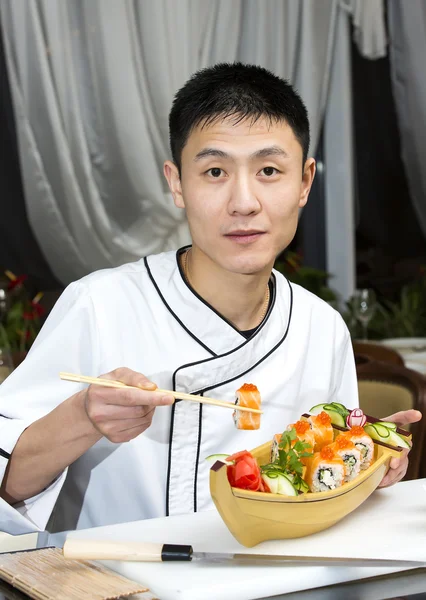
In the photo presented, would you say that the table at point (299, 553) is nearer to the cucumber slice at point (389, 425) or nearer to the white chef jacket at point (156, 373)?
the cucumber slice at point (389, 425)

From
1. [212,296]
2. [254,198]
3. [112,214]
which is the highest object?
[254,198]

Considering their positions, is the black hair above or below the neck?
above

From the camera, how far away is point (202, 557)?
0.96 metres

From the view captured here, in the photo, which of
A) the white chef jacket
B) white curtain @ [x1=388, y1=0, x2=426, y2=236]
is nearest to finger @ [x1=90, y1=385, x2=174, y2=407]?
the white chef jacket

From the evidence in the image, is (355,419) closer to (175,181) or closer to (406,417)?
(406,417)

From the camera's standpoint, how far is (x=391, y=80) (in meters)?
5.71

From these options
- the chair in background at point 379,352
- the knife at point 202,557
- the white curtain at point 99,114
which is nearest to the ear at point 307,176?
the knife at point 202,557

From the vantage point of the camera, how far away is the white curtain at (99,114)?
4.13 meters

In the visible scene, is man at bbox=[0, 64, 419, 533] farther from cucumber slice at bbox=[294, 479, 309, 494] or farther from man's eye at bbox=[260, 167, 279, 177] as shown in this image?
cucumber slice at bbox=[294, 479, 309, 494]

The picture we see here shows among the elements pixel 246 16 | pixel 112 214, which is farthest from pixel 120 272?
pixel 246 16

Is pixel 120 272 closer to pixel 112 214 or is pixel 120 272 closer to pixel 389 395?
pixel 389 395

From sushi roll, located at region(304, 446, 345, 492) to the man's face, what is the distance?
1.47ft

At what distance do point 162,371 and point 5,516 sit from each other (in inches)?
15.6

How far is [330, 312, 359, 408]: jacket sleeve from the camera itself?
1.70 meters
